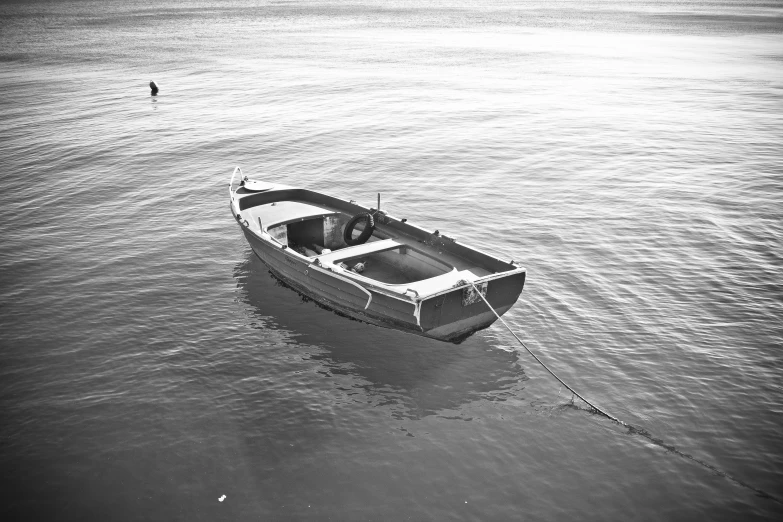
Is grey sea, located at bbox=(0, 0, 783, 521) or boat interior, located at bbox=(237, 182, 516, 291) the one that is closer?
grey sea, located at bbox=(0, 0, 783, 521)

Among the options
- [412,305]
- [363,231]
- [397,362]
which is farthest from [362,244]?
[412,305]

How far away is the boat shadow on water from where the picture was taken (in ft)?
49.4

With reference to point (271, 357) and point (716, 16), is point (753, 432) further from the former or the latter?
point (716, 16)

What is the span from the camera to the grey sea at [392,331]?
12.3m

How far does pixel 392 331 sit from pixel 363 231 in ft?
12.8

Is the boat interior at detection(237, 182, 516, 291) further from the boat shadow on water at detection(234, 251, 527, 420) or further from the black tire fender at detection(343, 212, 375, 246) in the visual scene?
the boat shadow on water at detection(234, 251, 527, 420)

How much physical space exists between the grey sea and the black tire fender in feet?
8.75

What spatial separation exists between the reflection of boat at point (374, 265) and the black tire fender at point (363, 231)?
34 millimetres

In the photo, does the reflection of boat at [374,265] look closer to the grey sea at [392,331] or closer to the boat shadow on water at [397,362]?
the boat shadow on water at [397,362]

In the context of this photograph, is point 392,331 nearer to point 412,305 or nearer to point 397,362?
point 397,362

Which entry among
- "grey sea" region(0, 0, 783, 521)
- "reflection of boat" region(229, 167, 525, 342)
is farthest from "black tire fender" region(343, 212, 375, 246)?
"grey sea" region(0, 0, 783, 521)

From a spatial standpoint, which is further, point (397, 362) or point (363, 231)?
point (363, 231)

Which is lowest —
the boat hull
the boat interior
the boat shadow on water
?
the boat shadow on water

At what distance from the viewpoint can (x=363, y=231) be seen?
64.9 ft
